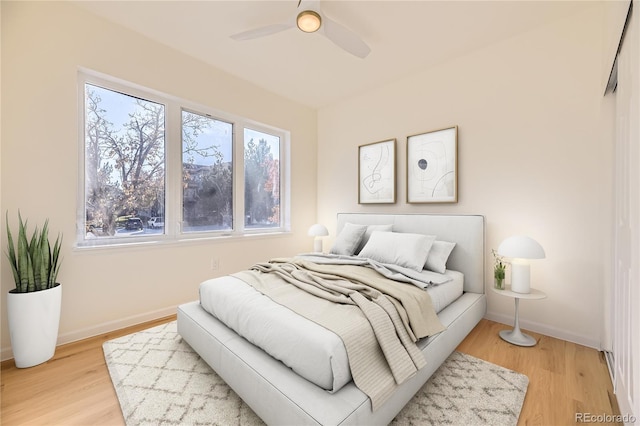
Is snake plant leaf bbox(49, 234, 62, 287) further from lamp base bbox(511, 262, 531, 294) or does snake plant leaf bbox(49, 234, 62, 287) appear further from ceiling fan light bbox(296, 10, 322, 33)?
lamp base bbox(511, 262, 531, 294)

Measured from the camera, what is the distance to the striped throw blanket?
129cm

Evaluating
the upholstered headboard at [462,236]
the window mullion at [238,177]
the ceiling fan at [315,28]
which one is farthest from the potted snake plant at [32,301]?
the upholstered headboard at [462,236]

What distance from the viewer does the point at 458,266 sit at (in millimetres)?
2740

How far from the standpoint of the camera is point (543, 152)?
8.04 ft

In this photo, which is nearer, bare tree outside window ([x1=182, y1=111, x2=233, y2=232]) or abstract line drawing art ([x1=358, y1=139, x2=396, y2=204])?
bare tree outside window ([x1=182, y1=111, x2=233, y2=232])

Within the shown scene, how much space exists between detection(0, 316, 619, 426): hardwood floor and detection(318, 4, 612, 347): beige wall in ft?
1.61

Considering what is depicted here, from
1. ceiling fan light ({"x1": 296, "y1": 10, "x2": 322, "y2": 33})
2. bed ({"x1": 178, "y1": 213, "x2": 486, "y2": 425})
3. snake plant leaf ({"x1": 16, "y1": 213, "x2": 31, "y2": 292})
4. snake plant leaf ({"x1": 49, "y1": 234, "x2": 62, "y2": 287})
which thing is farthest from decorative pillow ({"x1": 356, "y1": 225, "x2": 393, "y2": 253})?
snake plant leaf ({"x1": 16, "y1": 213, "x2": 31, "y2": 292})

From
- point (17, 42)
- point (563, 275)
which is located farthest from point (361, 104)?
point (17, 42)

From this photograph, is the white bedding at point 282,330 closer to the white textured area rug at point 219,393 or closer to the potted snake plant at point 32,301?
the white textured area rug at point 219,393

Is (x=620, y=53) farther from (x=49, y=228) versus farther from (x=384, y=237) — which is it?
(x=49, y=228)

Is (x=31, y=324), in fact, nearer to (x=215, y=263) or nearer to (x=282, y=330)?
(x=215, y=263)

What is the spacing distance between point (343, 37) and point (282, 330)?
2196 millimetres

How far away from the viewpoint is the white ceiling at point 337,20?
222 centimetres

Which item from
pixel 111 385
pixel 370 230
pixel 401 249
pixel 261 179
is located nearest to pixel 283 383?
pixel 111 385
